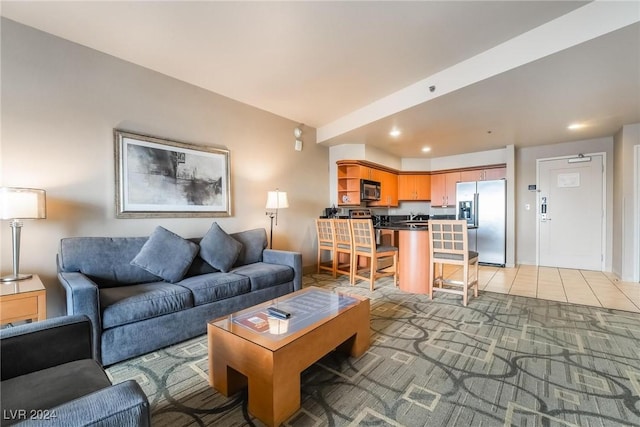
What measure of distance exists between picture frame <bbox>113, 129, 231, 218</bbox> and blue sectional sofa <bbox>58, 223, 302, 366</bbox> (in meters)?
0.43

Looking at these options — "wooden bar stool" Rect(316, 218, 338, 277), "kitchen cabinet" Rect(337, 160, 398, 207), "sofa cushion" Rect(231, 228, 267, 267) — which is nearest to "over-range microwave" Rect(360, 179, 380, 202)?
"kitchen cabinet" Rect(337, 160, 398, 207)

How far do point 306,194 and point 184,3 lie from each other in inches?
123

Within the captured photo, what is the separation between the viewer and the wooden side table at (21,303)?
166 centimetres

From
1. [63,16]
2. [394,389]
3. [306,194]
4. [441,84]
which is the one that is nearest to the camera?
[394,389]

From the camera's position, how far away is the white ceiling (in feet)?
6.88

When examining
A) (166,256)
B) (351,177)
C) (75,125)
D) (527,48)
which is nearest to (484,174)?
(351,177)

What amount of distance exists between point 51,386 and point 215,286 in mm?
1448

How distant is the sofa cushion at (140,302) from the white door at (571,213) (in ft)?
20.6

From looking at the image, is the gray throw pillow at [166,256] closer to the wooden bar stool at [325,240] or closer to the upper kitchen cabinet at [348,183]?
the wooden bar stool at [325,240]

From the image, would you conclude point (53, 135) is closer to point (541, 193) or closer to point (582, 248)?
point (541, 193)

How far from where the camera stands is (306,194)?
4.79m

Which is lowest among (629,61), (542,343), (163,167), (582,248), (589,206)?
(542,343)

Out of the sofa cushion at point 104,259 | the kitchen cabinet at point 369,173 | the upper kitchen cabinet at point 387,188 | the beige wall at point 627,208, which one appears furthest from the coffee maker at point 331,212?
the beige wall at point 627,208

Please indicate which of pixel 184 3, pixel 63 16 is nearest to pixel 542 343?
pixel 184 3
